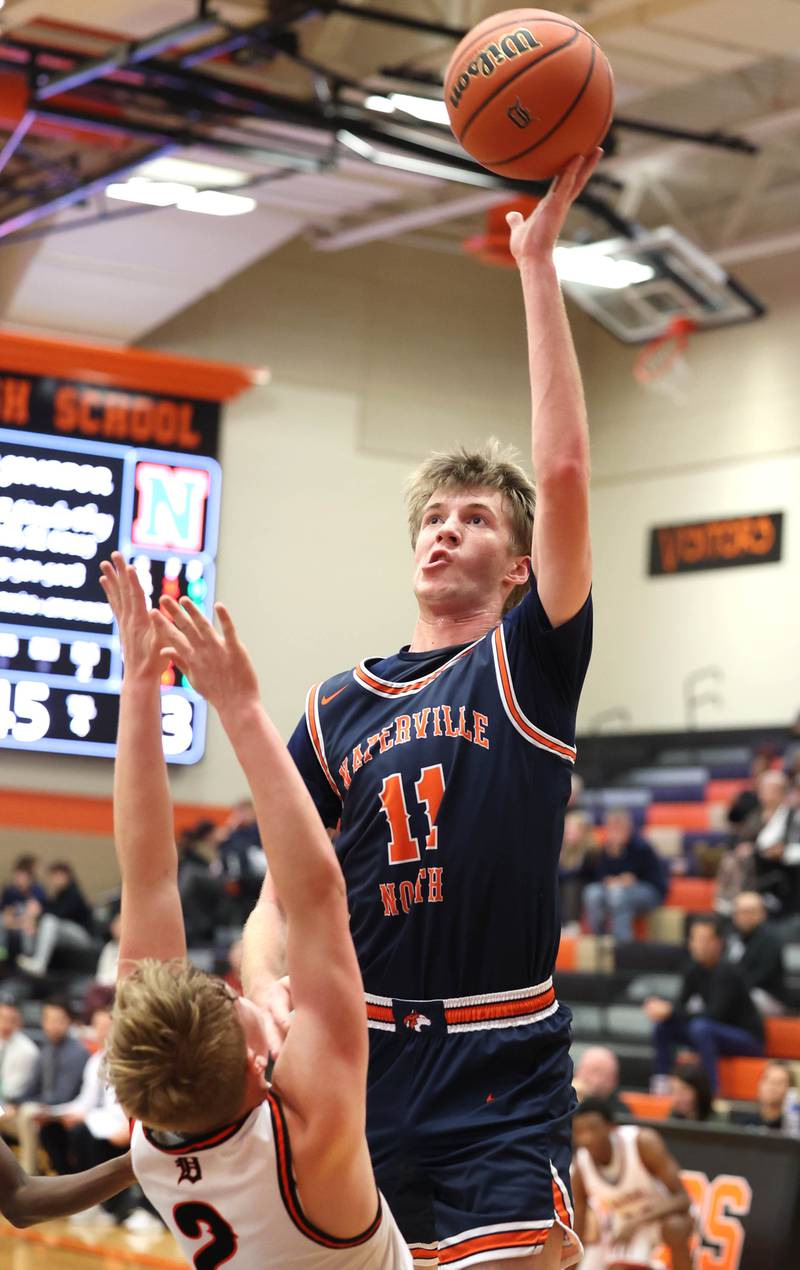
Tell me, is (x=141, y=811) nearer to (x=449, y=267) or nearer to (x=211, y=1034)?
(x=211, y=1034)

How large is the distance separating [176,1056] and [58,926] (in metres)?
14.0

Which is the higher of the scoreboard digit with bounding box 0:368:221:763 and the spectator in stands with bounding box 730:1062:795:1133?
the scoreboard digit with bounding box 0:368:221:763

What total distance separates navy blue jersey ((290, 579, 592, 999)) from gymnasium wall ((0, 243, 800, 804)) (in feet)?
50.0

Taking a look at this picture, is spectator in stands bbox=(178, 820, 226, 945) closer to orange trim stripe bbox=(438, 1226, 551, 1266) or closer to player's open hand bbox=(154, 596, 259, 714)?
orange trim stripe bbox=(438, 1226, 551, 1266)

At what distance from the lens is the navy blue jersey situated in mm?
3195

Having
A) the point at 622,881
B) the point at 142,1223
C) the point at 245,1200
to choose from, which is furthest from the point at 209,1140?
the point at 622,881

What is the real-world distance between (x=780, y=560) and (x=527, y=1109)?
16.3m

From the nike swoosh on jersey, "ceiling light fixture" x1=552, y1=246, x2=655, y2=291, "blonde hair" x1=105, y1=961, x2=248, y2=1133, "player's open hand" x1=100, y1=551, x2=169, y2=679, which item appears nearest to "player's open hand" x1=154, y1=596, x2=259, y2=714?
"player's open hand" x1=100, y1=551, x2=169, y2=679

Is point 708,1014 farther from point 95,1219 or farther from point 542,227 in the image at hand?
point 542,227

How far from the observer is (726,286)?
54.3ft

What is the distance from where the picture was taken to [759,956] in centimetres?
1173

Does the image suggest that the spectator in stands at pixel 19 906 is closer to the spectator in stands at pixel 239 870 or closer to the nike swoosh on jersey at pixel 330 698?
the spectator in stands at pixel 239 870

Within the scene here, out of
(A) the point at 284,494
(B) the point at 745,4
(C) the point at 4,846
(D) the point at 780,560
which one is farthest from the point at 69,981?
(B) the point at 745,4

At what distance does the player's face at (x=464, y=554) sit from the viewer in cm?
→ 347
